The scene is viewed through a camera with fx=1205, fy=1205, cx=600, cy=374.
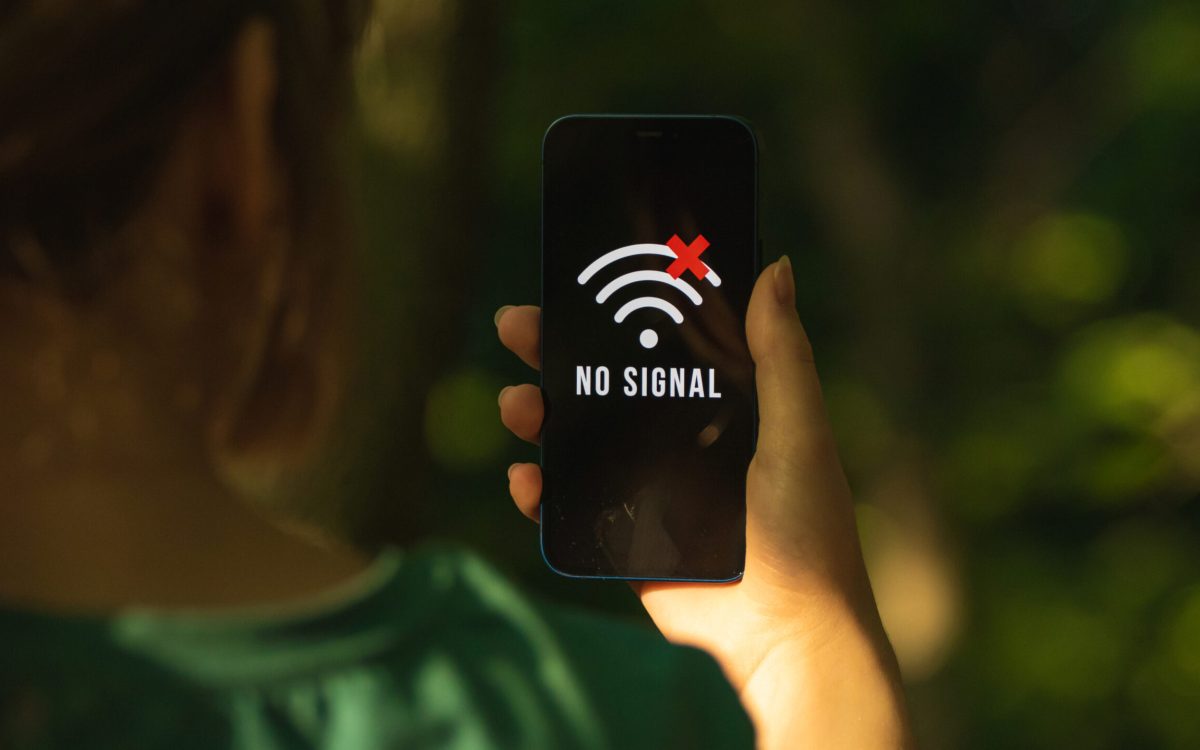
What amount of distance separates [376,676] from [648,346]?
0.46 metres

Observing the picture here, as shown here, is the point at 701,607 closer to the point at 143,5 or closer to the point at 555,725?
the point at 555,725

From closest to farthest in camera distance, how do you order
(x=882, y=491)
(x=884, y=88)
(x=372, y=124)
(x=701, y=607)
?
(x=701, y=607), (x=372, y=124), (x=882, y=491), (x=884, y=88)

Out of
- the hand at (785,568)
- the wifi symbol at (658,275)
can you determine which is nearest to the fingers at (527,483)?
the hand at (785,568)

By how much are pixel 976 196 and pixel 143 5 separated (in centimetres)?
264

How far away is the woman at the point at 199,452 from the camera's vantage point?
0.46 m

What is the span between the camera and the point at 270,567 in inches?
19.1

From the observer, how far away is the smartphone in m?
0.90

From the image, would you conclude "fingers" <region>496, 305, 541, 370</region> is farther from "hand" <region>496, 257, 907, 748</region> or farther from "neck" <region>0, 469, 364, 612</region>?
"neck" <region>0, 469, 364, 612</region>

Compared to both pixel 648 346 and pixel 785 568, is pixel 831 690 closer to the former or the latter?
pixel 785 568

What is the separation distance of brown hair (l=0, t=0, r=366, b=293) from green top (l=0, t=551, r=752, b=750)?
15 cm

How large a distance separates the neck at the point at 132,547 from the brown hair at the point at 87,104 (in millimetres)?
84

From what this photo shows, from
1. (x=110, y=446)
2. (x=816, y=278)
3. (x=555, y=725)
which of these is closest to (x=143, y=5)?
(x=110, y=446)

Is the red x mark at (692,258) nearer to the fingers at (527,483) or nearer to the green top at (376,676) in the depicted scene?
the fingers at (527,483)

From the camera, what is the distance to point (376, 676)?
0.49 metres
